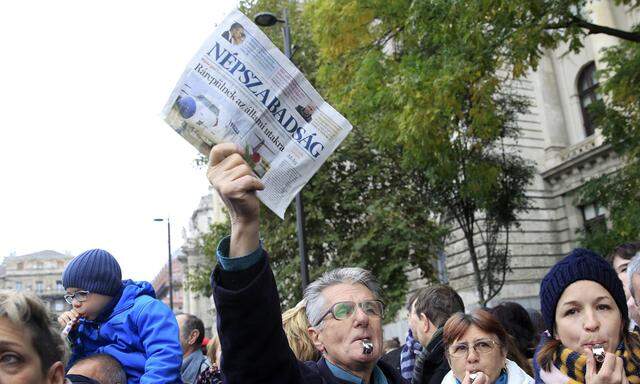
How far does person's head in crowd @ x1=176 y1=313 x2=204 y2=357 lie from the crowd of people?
932mm

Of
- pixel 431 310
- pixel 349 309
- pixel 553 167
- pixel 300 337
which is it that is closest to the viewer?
pixel 349 309

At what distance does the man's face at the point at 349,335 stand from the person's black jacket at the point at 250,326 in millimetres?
755

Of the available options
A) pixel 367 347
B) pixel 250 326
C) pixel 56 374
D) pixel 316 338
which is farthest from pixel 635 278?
pixel 56 374

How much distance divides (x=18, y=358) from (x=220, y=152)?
98 centimetres

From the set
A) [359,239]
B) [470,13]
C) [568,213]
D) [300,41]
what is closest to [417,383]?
[470,13]

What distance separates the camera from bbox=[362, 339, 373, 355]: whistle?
3.11 meters

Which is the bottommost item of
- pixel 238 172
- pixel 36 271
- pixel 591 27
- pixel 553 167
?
pixel 238 172

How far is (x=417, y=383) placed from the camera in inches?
188

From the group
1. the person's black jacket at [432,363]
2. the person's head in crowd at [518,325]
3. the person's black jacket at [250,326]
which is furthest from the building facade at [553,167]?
the person's black jacket at [250,326]

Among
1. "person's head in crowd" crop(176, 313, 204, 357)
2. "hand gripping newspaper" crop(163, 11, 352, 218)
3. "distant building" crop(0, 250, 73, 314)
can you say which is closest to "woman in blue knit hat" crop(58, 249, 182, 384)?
"hand gripping newspaper" crop(163, 11, 352, 218)

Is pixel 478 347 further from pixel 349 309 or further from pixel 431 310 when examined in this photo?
pixel 349 309

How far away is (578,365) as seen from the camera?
2.99 metres

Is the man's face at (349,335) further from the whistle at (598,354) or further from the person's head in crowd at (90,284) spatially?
the person's head in crowd at (90,284)

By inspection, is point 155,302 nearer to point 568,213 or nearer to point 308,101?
point 308,101
